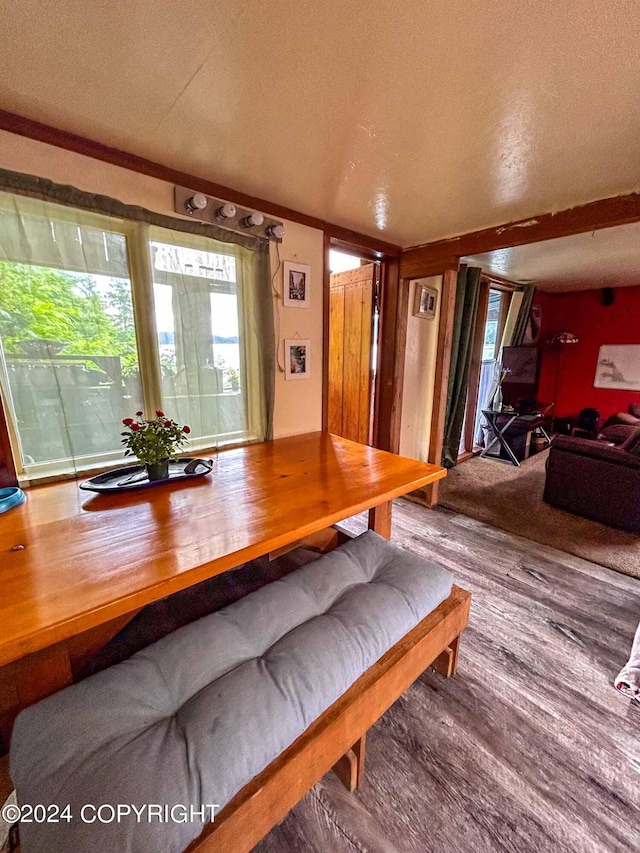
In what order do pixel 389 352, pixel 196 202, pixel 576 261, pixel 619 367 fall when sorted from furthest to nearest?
pixel 619 367 < pixel 576 261 < pixel 389 352 < pixel 196 202

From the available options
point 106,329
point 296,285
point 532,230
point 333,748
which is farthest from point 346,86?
point 333,748

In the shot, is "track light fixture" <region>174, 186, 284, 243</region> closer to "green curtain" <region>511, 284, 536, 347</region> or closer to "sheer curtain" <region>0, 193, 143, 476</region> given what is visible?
"sheer curtain" <region>0, 193, 143, 476</region>

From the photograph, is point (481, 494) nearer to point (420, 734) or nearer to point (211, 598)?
point (420, 734)

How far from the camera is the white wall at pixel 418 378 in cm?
311

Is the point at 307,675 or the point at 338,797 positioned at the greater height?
the point at 307,675

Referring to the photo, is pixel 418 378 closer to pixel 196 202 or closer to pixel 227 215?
pixel 227 215

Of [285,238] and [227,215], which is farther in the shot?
[285,238]

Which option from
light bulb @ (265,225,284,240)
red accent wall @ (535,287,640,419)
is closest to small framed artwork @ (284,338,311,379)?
light bulb @ (265,225,284,240)

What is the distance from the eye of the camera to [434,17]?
86cm

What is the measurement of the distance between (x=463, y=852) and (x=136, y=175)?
106 inches

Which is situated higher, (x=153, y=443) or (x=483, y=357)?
(x=483, y=357)

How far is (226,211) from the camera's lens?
1.76 meters

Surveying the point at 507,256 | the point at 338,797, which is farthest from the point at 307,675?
the point at 507,256

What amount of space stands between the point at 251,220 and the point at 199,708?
6.93 feet
